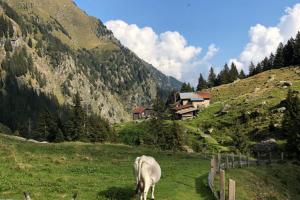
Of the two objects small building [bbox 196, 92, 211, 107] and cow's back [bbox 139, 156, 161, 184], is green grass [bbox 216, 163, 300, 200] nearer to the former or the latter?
cow's back [bbox 139, 156, 161, 184]

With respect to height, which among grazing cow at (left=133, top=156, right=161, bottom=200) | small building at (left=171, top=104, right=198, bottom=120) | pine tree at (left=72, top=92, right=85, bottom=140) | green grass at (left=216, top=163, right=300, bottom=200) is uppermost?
small building at (left=171, top=104, right=198, bottom=120)

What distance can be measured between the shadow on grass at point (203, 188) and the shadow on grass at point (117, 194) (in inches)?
258

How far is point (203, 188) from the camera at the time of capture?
1449 inches

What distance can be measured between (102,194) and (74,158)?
21.8m

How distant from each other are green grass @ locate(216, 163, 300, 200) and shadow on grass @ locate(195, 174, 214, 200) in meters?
3.23

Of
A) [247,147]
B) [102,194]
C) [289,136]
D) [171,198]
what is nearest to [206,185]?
[171,198]

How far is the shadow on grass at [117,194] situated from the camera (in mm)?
28266

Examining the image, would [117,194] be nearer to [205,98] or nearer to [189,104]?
[189,104]

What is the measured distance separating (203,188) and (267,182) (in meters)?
18.4

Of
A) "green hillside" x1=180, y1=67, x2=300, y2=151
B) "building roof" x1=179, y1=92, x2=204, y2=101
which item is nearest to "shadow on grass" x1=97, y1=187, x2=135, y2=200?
"green hillside" x1=180, y1=67, x2=300, y2=151

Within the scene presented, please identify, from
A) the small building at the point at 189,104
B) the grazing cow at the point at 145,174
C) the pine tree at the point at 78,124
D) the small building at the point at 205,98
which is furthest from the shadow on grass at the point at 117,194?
the small building at the point at 205,98

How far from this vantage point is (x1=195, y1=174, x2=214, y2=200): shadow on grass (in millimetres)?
33597

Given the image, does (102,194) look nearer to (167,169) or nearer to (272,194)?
(167,169)

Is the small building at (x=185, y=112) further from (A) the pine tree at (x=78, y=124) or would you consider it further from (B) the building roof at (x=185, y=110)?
(A) the pine tree at (x=78, y=124)
